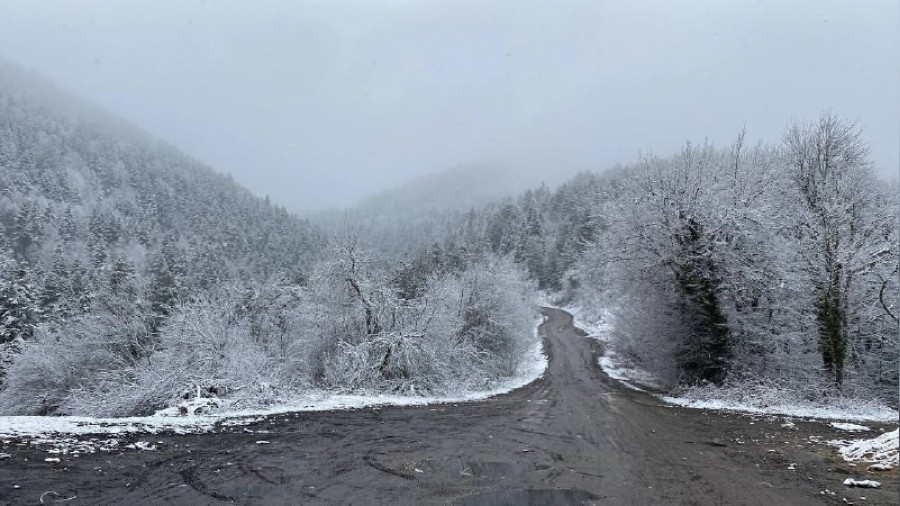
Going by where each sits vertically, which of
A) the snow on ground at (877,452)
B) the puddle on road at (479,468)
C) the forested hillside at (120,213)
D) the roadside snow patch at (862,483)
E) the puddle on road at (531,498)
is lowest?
the puddle on road at (479,468)

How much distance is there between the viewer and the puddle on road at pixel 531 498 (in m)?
7.25

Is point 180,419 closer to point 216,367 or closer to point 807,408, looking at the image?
point 216,367

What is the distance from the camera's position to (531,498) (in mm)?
7496

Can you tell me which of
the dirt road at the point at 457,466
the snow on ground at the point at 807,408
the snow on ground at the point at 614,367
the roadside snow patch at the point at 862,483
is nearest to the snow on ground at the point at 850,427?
the dirt road at the point at 457,466

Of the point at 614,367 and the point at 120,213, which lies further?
the point at 120,213

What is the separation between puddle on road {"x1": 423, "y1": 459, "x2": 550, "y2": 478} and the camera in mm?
8688

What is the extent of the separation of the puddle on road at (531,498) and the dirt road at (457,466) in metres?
0.03

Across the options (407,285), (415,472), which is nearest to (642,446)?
(415,472)

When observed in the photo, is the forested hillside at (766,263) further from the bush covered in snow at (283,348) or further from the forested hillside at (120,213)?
the forested hillside at (120,213)

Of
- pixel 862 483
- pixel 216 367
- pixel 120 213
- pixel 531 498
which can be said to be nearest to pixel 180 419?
pixel 216 367

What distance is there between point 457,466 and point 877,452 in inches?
277

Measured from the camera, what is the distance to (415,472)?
869cm

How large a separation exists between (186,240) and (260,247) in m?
19.9

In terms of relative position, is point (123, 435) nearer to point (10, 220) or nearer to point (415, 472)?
point (415, 472)
